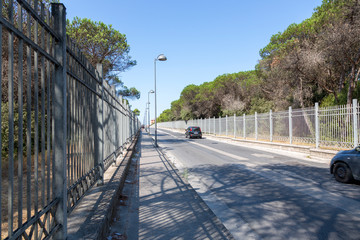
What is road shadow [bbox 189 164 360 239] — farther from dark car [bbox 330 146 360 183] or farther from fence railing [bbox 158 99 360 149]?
fence railing [bbox 158 99 360 149]

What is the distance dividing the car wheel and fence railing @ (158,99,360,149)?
14.8 ft

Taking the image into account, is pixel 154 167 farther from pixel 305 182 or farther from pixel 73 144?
pixel 73 144

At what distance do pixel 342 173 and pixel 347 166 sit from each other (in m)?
0.25

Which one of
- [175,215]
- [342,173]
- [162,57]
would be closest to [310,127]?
[342,173]

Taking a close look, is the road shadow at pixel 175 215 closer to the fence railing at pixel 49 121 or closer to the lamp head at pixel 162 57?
the fence railing at pixel 49 121

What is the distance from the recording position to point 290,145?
569 inches

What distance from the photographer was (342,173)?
6.64m

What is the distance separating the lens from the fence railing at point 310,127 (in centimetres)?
1070

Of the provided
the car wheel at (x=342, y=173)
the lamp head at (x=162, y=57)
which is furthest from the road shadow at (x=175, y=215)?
the lamp head at (x=162, y=57)

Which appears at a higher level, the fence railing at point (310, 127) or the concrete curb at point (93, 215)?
the fence railing at point (310, 127)

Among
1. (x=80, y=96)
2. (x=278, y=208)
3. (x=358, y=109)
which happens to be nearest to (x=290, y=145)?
(x=358, y=109)

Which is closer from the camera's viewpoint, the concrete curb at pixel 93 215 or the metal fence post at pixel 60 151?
the metal fence post at pixel 60 151

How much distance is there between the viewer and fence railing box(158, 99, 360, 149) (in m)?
10.7

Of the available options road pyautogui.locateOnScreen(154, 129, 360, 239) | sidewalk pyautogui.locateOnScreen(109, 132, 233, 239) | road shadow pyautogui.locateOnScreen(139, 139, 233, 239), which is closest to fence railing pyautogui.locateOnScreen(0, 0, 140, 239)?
sidewalk pyautogui.locateOnScreen(109, 132, 233, 239)
